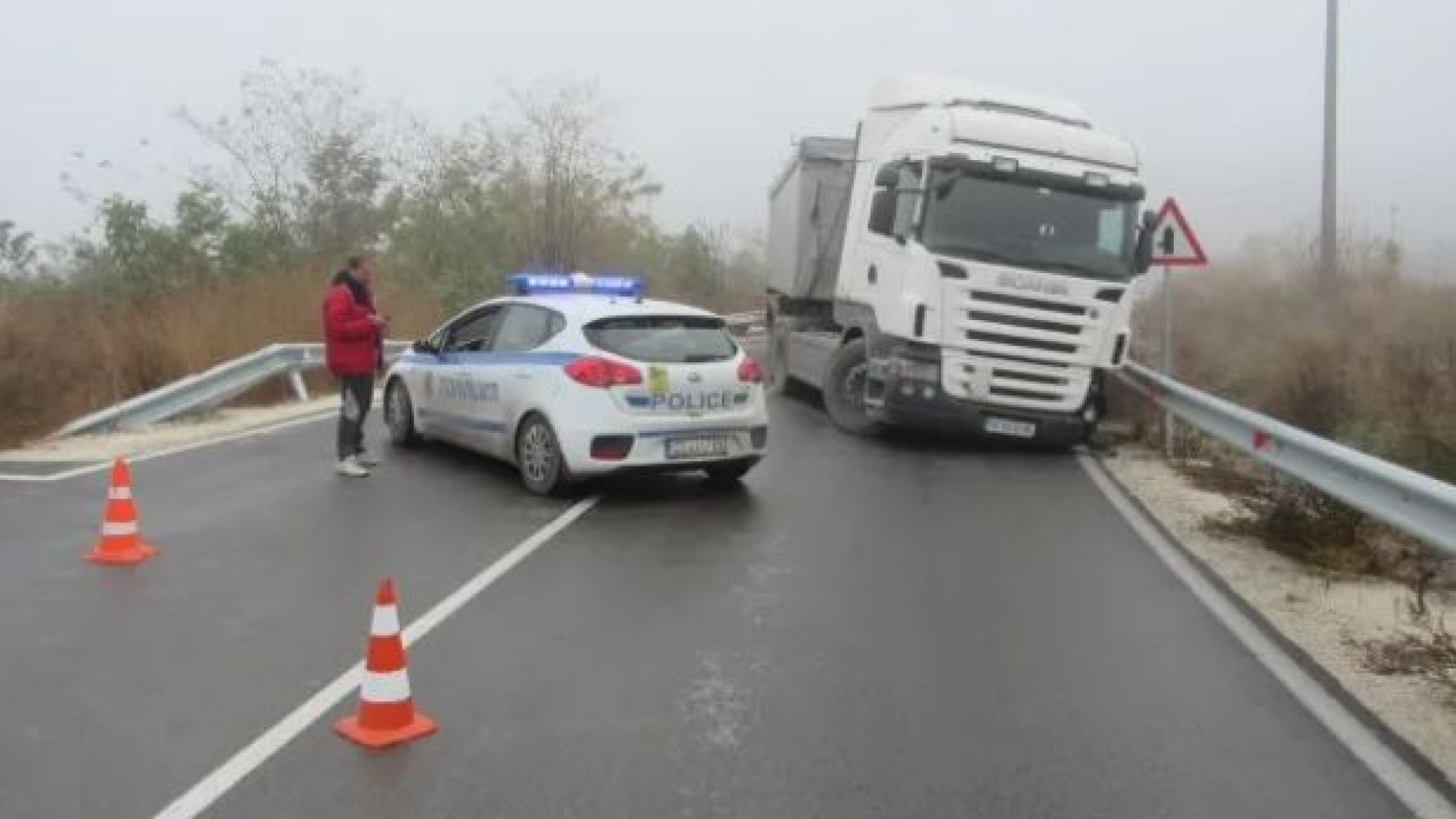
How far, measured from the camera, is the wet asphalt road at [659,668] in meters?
4.69

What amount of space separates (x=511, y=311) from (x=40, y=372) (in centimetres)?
548

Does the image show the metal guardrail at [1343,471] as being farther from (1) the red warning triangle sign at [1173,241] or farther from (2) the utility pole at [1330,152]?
(2) the utility pole at [1330,152]

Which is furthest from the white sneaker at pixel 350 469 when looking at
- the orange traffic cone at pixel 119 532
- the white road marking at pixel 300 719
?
the white road marking at pixel 300 719

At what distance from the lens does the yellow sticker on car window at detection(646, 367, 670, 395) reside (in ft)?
33.7

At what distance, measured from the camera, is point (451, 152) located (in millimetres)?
35188

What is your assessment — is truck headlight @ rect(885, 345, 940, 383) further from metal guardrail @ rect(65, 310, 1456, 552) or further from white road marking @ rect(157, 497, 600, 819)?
white road marking @ rect(157, 497, 600, 819)

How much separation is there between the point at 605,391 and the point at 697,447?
0.86m

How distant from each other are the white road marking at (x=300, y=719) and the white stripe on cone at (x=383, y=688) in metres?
0.33

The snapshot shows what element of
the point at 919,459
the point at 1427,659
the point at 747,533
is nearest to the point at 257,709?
the point at 747,533

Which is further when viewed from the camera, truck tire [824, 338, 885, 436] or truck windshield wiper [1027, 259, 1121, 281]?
truck tire [824, 338, 885, 436]

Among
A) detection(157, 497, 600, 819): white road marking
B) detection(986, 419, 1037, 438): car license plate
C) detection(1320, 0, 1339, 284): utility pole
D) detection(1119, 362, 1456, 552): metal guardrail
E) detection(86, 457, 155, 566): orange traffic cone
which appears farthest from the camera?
detection(1320, 0, 1339, 284): utility pole

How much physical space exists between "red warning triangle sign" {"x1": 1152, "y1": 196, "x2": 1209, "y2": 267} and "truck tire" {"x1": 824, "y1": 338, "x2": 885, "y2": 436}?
3.27 metres

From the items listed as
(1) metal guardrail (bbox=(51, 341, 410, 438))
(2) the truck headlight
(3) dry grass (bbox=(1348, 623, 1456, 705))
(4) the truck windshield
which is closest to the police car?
(2) the truck headlight

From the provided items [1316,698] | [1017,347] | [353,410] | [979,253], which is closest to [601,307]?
[353,410]
